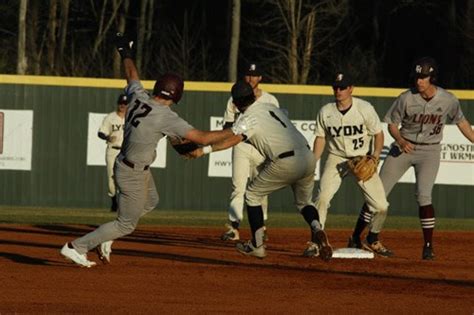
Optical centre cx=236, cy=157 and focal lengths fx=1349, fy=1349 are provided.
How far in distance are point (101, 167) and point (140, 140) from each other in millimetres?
13466

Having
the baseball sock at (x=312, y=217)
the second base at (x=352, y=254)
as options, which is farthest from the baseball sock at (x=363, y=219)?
the baseball sock at (x=312, y=217)

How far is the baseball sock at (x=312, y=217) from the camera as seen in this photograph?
46.7 ft

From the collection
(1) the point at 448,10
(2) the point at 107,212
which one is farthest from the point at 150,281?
(1) the point at 448,10

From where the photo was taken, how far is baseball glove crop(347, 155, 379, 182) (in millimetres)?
14930

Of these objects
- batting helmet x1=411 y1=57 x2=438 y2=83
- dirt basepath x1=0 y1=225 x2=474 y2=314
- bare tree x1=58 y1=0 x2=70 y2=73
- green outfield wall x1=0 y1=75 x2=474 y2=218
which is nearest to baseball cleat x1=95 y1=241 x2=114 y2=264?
dirt basepath x1=0 y1=225 x2=474 y2=314

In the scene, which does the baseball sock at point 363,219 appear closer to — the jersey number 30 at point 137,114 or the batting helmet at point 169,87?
the batting helmet at point 169,87

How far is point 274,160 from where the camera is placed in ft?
45.6

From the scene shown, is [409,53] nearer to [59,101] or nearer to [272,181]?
[59,101]

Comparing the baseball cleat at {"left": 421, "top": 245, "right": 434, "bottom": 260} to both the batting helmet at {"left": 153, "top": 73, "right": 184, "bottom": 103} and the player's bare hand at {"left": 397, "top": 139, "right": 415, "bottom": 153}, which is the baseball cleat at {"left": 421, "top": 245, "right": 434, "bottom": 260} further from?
the batting helmet at {"left": 153, "top": 73, "right": 184, "bottom": 103}

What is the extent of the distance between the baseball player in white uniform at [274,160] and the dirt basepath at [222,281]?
336 mm

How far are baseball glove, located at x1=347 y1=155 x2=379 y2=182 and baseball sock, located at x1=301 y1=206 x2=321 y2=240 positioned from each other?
2.79 ft

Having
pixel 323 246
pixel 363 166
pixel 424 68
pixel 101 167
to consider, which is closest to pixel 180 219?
pixel 101 167

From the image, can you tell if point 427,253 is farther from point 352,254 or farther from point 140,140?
point 140,140

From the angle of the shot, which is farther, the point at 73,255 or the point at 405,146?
the point at 405,146
